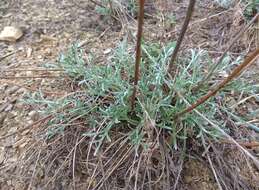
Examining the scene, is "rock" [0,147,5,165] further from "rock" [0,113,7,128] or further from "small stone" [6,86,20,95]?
"small stone" [6,86,20,95]

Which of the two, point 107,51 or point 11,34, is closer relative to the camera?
point 107,51

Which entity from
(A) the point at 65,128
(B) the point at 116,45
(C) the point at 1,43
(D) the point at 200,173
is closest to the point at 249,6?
(B) the point at 116,45

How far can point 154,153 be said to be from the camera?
3.26ft

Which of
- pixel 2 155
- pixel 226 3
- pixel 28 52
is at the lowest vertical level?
pixel 2 155

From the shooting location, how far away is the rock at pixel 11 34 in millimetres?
1392

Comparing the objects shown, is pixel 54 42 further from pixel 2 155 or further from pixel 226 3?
pixel 226 3

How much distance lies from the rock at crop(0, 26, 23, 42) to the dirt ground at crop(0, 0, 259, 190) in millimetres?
17

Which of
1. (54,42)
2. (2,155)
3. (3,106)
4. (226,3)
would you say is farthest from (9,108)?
(226,3)

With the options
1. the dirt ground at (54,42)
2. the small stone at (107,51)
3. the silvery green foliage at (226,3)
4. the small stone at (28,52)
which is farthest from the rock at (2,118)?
the silvery green foliage at (226,3)

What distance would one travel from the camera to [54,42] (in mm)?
1368

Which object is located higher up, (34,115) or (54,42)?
(54,42)

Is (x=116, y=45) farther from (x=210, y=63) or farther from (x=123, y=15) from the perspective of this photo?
(x=210, y=63)

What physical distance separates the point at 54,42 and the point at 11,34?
0.17 metres

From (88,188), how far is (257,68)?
2.20 ft
